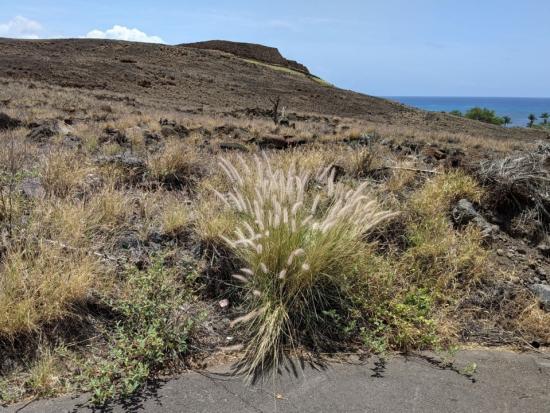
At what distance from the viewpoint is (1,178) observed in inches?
191

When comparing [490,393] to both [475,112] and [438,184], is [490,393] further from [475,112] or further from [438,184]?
[475,112]

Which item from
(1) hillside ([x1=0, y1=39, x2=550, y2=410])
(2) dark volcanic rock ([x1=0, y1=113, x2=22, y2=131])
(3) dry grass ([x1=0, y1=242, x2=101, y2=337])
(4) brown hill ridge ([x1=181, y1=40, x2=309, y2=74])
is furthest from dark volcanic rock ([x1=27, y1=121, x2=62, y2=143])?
(4) brown hill ridge ([x1=181, y1=40, x2=309, y2=74])

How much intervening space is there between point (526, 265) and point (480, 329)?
138cm

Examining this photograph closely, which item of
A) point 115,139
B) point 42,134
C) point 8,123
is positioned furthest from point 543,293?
point 8,123

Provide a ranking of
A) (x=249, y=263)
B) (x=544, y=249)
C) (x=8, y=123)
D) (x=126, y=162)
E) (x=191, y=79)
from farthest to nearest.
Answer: (x=191, y=79), (x=8, y=123), (x=126, y=162), (x=544, y=249), (x=249, y=263)

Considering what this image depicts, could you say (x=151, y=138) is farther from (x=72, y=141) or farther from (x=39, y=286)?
(x=39, y=286)

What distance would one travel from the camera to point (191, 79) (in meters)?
39.8

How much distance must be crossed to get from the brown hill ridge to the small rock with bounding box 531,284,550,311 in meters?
57.4

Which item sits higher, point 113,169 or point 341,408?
point 113,169

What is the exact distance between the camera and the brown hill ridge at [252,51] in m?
60.3

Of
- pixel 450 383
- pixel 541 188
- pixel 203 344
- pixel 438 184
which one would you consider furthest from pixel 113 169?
pixel 541 188

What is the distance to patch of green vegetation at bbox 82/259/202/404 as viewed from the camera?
316 cm

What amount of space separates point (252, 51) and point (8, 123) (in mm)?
53539

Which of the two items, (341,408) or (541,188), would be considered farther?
(541,188)
